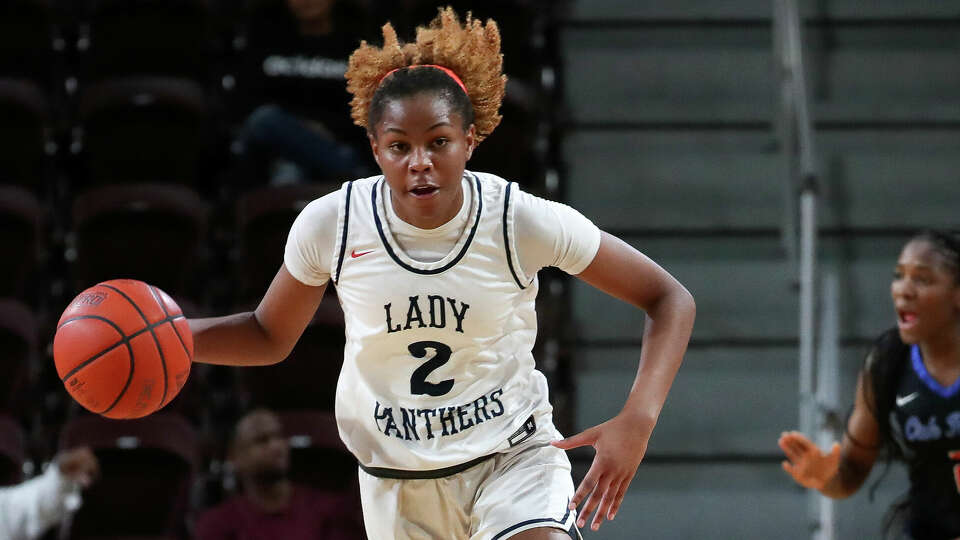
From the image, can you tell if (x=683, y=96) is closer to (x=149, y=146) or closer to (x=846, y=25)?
(x=846, y=25)

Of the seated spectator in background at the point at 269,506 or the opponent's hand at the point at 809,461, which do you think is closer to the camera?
the opponent's hand at the point at 809,461

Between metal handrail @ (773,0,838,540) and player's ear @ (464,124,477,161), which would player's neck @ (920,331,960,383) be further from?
player's ear @ (464,124,477,161)

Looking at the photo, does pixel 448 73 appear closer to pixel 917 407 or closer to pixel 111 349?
pixel 111 349

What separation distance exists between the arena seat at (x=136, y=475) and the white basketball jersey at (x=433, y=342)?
7.77 feet

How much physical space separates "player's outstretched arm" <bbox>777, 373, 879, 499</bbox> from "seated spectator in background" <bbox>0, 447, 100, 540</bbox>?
2499mm

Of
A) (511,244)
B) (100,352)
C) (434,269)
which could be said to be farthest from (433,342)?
(100,352)

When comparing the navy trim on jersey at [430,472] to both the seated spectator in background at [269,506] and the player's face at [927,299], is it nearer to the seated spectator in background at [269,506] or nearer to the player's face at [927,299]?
the player's face at [927,299]

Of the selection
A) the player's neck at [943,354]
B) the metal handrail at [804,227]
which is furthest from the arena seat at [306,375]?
the player's neck at [943,354]

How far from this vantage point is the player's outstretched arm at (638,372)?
2719mm

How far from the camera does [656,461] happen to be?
558 centimetres

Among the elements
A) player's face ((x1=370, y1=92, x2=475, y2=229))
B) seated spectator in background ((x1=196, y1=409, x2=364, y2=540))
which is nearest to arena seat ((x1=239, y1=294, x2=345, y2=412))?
seated spectator in background ((x1=196, y1=409, x2=364, y2=540))

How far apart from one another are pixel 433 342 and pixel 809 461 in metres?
1.79

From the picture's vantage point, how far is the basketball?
2908 millimetres

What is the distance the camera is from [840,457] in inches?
172
